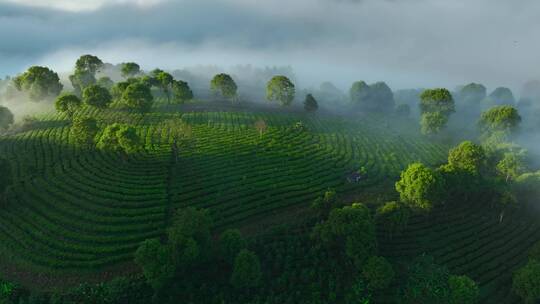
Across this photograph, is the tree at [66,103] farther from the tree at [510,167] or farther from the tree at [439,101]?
the tree at [439,101]

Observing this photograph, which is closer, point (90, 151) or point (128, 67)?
point (90, 151)

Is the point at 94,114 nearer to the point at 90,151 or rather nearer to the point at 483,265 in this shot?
the point at 90,151

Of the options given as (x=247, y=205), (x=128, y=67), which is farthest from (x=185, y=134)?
(x=128, y=67)

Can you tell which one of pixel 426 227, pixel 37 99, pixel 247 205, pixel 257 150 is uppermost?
pixel 37 99

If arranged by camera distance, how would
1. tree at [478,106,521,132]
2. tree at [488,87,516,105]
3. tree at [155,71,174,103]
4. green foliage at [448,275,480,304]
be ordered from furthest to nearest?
tree at [488,87,516,105] < tree at [155,71,174,103] < tree at [478,106,521,132] < green foliage at [448,275,480,304]

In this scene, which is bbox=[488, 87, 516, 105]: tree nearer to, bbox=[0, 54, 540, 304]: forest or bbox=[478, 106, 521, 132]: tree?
bbox=[478, 106, 521, 132]: tree

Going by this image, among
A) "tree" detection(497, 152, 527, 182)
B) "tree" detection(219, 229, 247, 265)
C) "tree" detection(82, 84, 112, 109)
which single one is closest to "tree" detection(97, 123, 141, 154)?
"tree" detection(82, 84, 112, 109)
